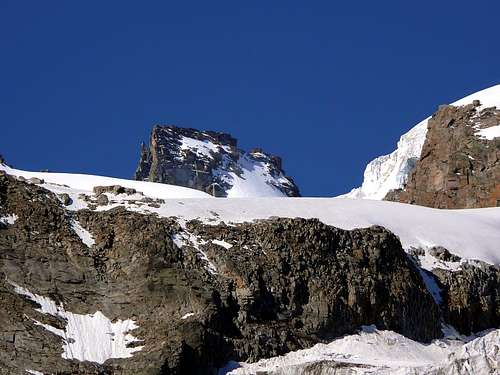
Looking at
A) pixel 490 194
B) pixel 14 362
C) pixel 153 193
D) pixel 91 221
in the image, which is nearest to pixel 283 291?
pixel 91 221

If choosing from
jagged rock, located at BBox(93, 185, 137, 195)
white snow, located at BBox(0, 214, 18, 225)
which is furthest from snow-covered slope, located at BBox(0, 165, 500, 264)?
white snow, located at BBox(0, 214, 18, 225)

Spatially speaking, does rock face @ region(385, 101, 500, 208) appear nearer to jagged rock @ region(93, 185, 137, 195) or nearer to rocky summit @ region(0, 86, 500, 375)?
rocky summit @ region(0, 86, 500, 375)

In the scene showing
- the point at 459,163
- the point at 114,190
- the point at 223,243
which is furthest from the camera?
the point at 459,163

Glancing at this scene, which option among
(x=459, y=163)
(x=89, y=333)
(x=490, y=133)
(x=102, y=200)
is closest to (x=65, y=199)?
(x=102, y=200)

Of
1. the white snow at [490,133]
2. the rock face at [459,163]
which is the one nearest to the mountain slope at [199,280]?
the rock face at [459,163]

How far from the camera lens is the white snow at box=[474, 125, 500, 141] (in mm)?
144875

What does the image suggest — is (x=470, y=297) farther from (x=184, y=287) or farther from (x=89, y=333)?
(x=89, y=333)

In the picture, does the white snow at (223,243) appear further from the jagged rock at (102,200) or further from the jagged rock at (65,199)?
the jagged rock at (65,199)

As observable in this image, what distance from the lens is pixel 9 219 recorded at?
97.6m

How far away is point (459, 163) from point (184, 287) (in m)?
54.2

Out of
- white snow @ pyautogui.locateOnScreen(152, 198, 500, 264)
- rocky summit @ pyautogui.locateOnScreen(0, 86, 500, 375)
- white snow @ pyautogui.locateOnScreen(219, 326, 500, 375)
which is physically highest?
white snow @ pyautogui.locateOnScreen(152, 198, 500, 264)

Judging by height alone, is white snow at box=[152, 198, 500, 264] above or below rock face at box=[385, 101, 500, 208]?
below

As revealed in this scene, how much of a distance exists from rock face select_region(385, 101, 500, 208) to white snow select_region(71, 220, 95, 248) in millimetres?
49087

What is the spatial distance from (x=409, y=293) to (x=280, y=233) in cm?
873
